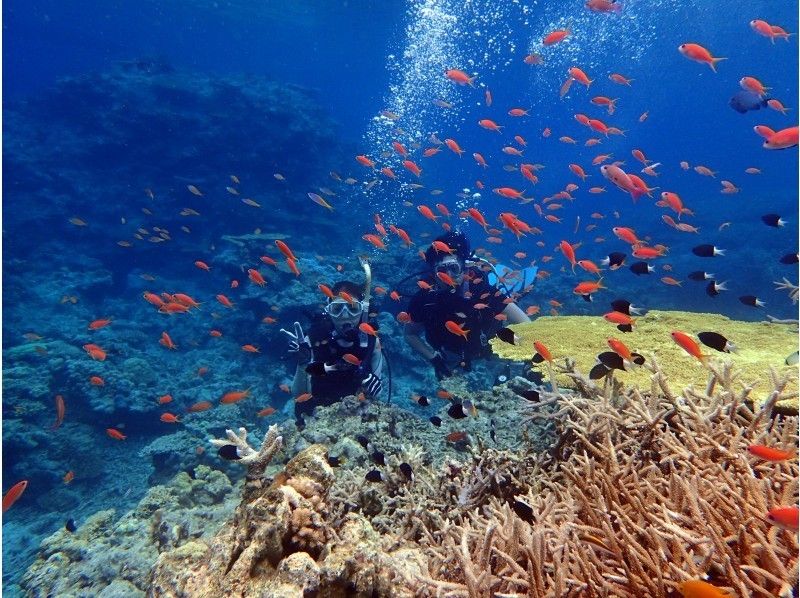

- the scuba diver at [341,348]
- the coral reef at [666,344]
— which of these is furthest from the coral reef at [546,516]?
the scuba diver at [341,348]

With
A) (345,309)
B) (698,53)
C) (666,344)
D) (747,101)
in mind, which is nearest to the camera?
(666,344)

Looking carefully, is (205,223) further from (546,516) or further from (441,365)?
(546,516)

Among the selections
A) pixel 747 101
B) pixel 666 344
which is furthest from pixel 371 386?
pixel 747 101

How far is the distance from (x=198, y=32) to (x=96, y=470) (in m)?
67.2

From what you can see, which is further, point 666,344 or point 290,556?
point 666,344

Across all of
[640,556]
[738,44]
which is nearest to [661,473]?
[640,556]

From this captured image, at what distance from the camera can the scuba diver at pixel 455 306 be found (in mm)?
6672

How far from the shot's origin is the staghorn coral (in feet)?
5.34

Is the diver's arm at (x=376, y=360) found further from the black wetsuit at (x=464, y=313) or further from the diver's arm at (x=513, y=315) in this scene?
the diver's arm at (x=513, y=315)

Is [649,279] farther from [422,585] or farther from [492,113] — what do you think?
[492,113]

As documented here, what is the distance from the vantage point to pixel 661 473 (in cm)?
244

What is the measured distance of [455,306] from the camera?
22.0 feet

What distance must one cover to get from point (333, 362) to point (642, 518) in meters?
4.88

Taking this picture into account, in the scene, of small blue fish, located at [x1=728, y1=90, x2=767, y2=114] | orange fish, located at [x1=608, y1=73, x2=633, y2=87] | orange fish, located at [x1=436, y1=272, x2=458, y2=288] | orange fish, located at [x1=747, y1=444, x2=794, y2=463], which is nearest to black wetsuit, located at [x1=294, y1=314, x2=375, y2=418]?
orange fish, located at [x1=436, y1=272, x2=458, y2=288]
